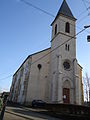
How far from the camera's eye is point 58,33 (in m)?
29.2

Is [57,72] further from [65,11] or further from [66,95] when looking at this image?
[65,11]

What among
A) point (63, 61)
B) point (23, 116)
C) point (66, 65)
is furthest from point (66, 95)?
point (23, 116)

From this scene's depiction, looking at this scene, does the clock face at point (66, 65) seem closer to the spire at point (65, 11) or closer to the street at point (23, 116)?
the spire at point (65, 11)

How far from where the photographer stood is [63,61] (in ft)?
90.0

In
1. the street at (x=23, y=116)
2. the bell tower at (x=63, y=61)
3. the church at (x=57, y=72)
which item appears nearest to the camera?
the street at (x=23, y=116)

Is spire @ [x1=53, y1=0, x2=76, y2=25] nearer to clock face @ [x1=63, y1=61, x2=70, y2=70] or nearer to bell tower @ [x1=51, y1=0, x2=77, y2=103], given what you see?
bell tower @ [x1=51, y1=0, x2=77, y2=103]

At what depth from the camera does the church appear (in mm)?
25297

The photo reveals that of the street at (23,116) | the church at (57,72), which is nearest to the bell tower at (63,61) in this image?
the church at (57,72)

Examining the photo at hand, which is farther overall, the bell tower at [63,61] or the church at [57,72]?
the church at [57,72]

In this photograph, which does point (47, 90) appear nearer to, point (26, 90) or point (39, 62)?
point (26, 90)

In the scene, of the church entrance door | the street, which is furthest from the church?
the street

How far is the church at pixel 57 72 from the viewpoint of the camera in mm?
25297

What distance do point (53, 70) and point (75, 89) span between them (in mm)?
5459

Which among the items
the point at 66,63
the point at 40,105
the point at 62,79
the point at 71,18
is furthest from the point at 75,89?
the point at 71,18
